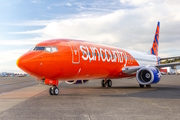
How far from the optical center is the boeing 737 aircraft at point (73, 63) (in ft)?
36.3

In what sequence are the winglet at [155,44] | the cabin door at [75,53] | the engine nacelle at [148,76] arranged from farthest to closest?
1. the winglet at [155,44]
2. the engine nacelle at [148,76]
3. the cabin door at [75,53]

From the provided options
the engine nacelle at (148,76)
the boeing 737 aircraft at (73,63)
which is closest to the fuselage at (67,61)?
the boeing 737 aircraft at (73,63)

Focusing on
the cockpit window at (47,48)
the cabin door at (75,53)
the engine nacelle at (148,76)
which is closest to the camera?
the cockpit window at (47,48)

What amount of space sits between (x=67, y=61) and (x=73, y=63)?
49 centimetres

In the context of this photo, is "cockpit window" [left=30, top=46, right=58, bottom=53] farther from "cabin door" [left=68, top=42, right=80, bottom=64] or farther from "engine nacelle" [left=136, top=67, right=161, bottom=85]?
"engine nacelle" [left=136, top=67, right=161, bottom=85]

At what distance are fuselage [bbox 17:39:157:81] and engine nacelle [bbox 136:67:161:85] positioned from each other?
197 centimetres

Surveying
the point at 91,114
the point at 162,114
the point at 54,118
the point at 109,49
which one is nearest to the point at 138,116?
the point at 162,114

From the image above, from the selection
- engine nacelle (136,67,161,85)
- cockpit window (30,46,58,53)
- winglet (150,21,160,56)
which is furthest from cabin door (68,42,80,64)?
winglet (150,21,160,56)

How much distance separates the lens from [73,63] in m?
12.5

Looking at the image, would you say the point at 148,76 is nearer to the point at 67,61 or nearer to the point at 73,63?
the point at 73,63

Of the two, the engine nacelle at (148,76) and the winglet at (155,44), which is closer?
the engine nacelle at (148,76)

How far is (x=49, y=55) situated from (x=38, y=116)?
546 centimetres

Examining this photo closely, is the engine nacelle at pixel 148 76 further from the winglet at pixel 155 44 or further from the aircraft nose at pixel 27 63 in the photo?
the winglet at pixel 155 44

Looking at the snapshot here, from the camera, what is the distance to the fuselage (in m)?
11.0
